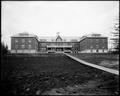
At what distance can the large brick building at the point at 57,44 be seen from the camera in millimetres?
53000

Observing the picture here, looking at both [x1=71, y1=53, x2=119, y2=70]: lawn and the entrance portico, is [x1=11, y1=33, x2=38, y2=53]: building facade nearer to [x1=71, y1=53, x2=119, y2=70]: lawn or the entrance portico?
the entrance portico

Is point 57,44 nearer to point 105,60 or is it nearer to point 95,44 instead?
point 95,44

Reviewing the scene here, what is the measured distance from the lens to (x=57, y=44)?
200 feet

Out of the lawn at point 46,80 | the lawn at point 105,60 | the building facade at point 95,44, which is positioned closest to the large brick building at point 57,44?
the building facade at point 95,44

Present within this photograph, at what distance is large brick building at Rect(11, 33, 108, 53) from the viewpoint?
53.0 m

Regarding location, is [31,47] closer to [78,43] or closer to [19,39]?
[19,39]

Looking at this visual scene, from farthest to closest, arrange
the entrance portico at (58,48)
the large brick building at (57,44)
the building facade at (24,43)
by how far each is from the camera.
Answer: the entrance portico at (58,48) < the large brick building at (57,44) < the building facade at (24,43)

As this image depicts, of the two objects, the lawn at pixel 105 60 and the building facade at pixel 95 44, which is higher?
the building facade at pixel 95 44

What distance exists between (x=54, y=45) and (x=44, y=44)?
5930mm

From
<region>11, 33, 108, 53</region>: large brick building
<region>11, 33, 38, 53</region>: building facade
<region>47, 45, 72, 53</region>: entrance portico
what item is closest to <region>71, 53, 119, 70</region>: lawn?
<region>11, 33, 108, 53</region>: large brick building

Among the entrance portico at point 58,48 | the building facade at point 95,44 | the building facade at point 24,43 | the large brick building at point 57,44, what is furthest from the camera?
the entrance portico at point 58,48

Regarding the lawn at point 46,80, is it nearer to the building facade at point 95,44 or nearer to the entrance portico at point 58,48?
the building facade at point 95,44

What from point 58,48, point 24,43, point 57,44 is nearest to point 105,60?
point 58,48

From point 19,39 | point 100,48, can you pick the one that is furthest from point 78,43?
point 19,39
